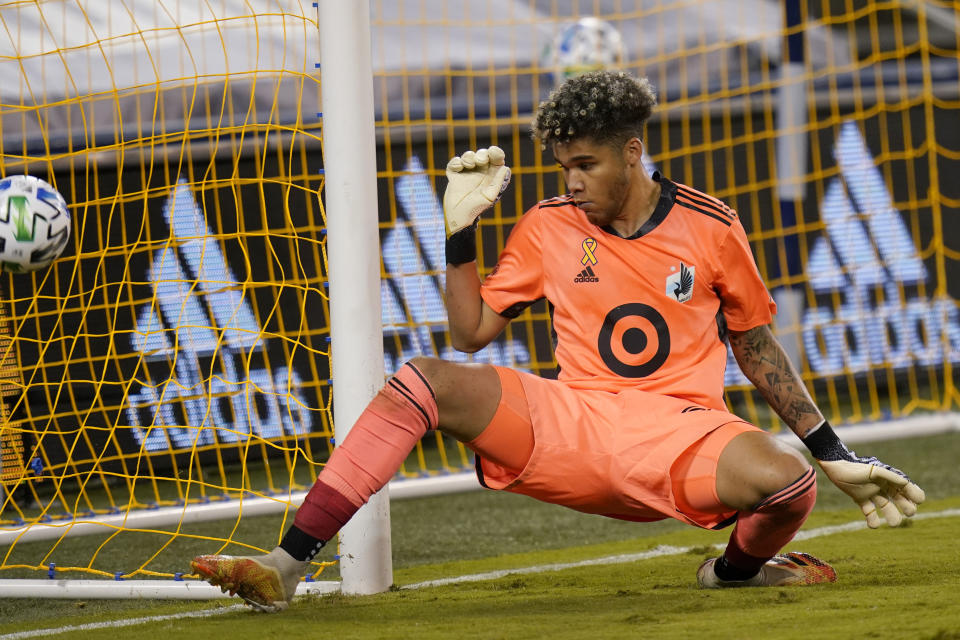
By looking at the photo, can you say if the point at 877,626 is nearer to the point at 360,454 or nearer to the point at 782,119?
the point at 360,454

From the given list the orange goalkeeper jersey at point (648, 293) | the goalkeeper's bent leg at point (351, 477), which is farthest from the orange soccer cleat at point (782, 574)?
the goalkeeper's bent leg at point (351, 477)

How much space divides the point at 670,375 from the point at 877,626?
74 cm

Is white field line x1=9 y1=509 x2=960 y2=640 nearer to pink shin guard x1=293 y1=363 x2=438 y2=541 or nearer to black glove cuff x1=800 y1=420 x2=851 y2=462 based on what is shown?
pink shin guard x1=293 y1=363 x2=438 y2=541

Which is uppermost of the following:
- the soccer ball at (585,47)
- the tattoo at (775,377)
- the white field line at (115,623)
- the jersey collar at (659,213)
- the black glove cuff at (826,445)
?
the soccer ball at (585,47)

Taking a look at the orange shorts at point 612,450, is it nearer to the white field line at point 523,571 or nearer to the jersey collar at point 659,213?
the jersey collar at point 659,213

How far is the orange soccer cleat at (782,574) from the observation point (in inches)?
123

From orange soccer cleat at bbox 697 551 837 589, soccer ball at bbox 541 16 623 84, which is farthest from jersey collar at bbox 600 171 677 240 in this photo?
soccer ball at bbox 541 16 623 84

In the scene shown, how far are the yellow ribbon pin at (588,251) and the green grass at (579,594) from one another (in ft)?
2.63

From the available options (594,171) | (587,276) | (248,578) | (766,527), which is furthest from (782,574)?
(248,578)

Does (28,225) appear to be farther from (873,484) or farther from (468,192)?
(873,484)

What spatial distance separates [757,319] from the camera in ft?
9.94

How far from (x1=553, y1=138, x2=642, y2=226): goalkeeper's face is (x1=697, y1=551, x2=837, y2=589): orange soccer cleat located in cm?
95

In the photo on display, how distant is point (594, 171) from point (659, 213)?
0.73ft

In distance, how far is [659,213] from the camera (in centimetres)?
302
